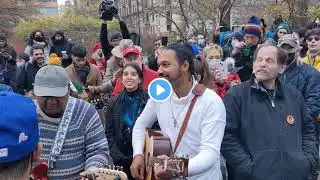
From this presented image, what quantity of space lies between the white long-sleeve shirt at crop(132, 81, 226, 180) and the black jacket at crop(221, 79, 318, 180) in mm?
276

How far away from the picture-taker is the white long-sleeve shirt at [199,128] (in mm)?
3691

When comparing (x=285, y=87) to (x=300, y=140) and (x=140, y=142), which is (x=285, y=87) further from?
(x=140, y=142)

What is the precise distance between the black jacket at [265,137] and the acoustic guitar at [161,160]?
62 centimetres

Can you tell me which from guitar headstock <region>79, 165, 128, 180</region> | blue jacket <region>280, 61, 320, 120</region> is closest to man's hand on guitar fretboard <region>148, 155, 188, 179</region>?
guitar headstock <region>79, 165, 128, 180</region>

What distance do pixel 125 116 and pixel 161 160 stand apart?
184 cm

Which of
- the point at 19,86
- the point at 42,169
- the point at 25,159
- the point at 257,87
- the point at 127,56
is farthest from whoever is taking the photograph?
the point at 19,86

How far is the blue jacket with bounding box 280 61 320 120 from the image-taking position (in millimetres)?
5504

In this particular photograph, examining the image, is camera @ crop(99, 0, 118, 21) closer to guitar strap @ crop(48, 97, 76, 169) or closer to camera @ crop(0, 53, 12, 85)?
camera @ crop(0, 53, 12, 85)

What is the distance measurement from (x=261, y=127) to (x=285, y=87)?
473 mm

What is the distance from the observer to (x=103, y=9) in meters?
9.02

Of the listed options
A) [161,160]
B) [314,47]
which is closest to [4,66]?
[314,47]

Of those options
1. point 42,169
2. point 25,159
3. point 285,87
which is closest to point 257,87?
point 285,87

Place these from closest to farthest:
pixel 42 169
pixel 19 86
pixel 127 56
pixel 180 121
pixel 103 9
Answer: pixel 42 169 < pixel 180 121 < pixel 127 56 < pixel 19 86 < pixel 103 9
